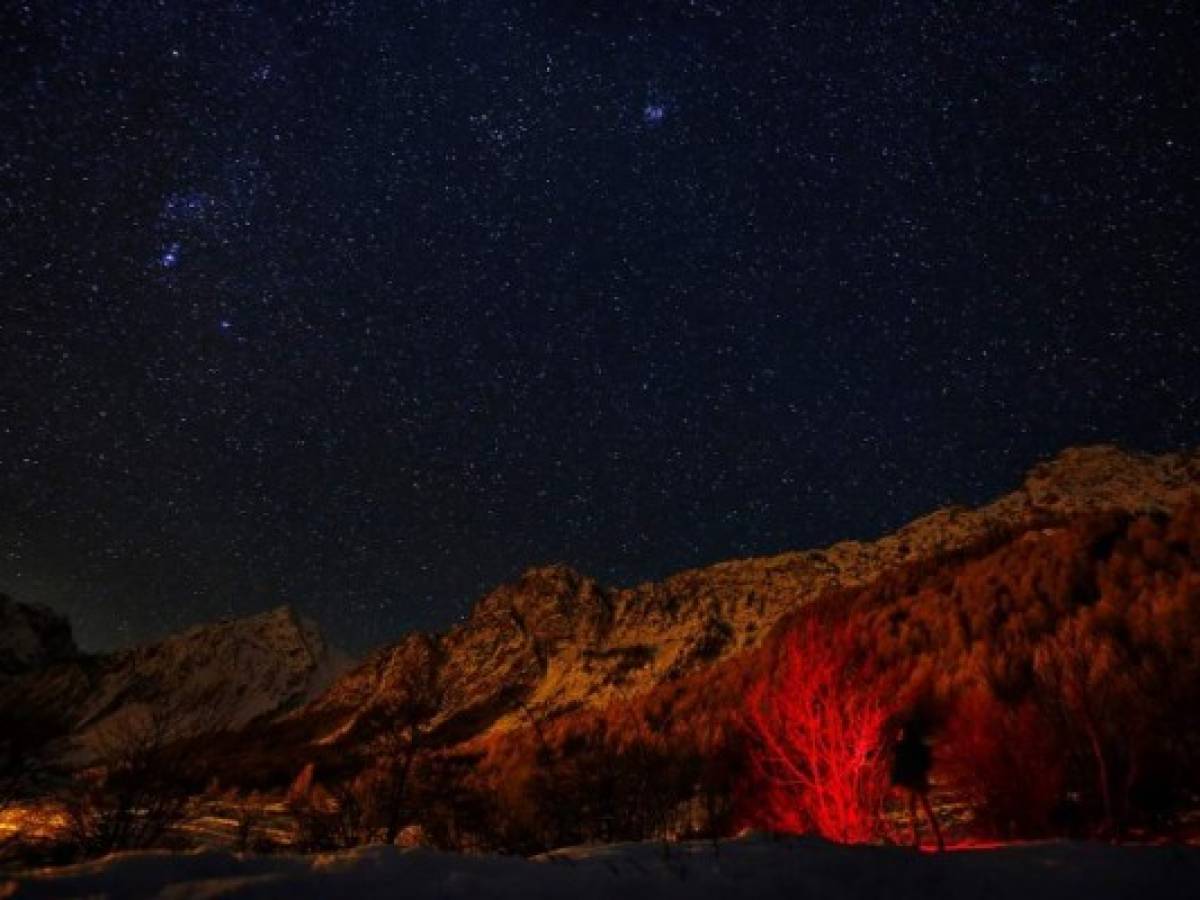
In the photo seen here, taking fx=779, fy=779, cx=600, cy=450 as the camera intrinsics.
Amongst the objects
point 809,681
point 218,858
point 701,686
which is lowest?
point 701,686

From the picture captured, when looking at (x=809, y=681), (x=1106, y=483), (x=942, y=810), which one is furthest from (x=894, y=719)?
(x=1106, y=483)

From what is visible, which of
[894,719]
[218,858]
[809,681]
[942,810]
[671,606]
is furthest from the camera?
[671,606]

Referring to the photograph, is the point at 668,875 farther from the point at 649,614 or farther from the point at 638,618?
the point at 638,618

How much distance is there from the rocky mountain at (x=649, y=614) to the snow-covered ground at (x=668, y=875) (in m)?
35.9

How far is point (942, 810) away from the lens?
16.7 metres

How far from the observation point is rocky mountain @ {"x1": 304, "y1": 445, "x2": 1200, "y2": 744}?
59.6 meters

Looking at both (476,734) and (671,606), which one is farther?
(671,606)

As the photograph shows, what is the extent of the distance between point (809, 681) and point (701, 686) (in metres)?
41.3

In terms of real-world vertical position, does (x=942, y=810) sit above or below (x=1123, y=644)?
below

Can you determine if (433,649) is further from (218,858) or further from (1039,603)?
(218,858)

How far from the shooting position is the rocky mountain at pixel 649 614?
196 feet

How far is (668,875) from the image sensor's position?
4.04m

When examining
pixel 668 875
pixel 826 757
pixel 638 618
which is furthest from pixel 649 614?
pixel 668 875

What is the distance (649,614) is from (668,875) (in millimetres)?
94861
